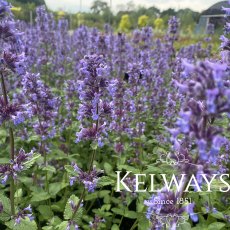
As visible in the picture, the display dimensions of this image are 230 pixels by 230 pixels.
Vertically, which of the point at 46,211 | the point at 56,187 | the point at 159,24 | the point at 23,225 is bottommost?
the point at 46,211

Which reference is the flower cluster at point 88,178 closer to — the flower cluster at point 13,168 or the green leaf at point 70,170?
the green leaf at point 70,170

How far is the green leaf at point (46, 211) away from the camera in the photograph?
4608 millimetres

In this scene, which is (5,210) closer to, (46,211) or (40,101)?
(46,211)

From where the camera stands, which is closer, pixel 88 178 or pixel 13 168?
pixel 13 168

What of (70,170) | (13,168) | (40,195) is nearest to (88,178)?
(70,170)

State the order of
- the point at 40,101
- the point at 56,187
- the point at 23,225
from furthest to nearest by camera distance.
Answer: the point at 56,187 < the point at 40,101 < the point at 23,225

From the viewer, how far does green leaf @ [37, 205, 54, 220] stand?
15.1ft

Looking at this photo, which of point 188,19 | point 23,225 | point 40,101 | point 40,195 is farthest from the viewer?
point 188,19

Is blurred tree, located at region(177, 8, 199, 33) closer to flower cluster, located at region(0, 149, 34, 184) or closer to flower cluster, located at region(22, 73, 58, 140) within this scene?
flower cluster, located at region(22, 73, 58, 140)

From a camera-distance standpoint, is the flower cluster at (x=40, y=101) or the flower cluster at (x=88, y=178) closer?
the flower cluster at (x=88, y=178)

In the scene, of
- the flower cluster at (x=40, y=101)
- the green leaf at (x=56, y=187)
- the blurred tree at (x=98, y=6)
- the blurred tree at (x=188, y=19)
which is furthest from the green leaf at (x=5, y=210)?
the blurred tree at (x=98, y=6)

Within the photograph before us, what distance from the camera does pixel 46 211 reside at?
467 cm

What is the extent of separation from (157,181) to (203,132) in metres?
3.54

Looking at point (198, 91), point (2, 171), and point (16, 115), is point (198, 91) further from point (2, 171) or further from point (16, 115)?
point (2, 171)
